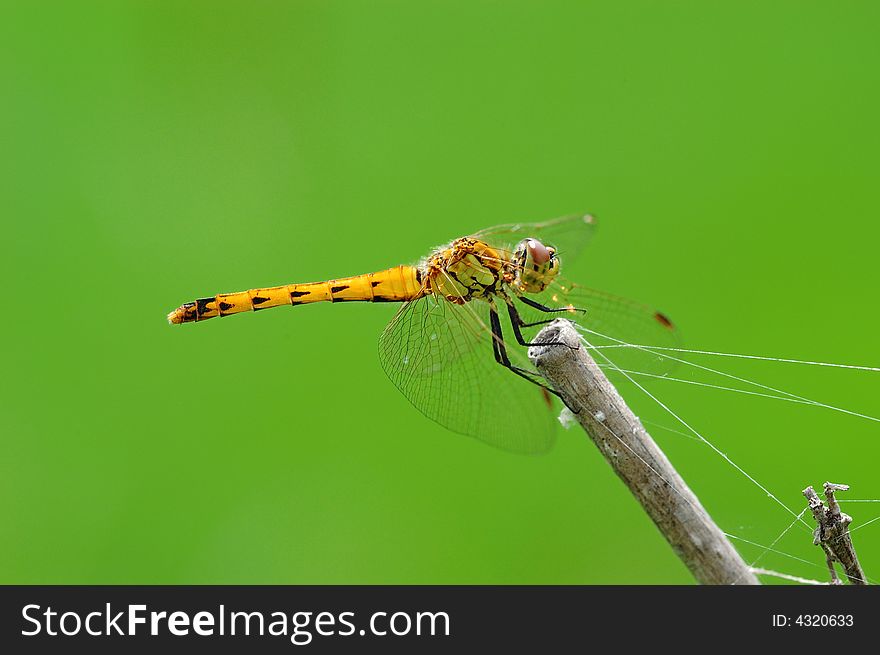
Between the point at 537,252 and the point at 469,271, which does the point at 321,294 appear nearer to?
the point at 469,271

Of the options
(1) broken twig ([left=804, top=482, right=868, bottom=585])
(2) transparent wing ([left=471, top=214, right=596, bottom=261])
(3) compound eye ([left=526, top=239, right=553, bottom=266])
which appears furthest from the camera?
(2) transparent wing ([left=471, top=214, right=596, bottom=261])

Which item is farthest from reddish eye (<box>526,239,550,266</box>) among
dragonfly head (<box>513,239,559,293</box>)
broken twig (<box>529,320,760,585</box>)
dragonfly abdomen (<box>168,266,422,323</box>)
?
broken twig (<box>529,320,760,585</box>)

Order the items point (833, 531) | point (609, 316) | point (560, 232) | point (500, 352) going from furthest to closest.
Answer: point (560, 232)
point (609, 316)
point (500, 352)
point (833, 531)

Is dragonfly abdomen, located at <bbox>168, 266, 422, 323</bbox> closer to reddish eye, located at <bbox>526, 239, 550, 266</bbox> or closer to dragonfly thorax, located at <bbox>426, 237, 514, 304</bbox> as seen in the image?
dragonfly thorax, located at <bbox>426, 237, 514, 304</bbox>

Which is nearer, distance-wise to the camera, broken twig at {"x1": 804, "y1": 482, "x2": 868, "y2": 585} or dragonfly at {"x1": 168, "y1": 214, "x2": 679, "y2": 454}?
broken twig at {"x1": 804, "y1": 482, "x2": 868, "y2": 585}

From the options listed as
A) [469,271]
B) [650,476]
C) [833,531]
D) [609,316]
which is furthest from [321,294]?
[833,531]

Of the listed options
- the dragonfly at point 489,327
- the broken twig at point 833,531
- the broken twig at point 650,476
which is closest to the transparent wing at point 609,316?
the dragonfly at point 489,327

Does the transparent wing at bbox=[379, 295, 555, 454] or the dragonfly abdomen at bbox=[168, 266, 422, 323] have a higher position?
the dragonfly abdomen at bbox=[168, 266, 422, 323]
